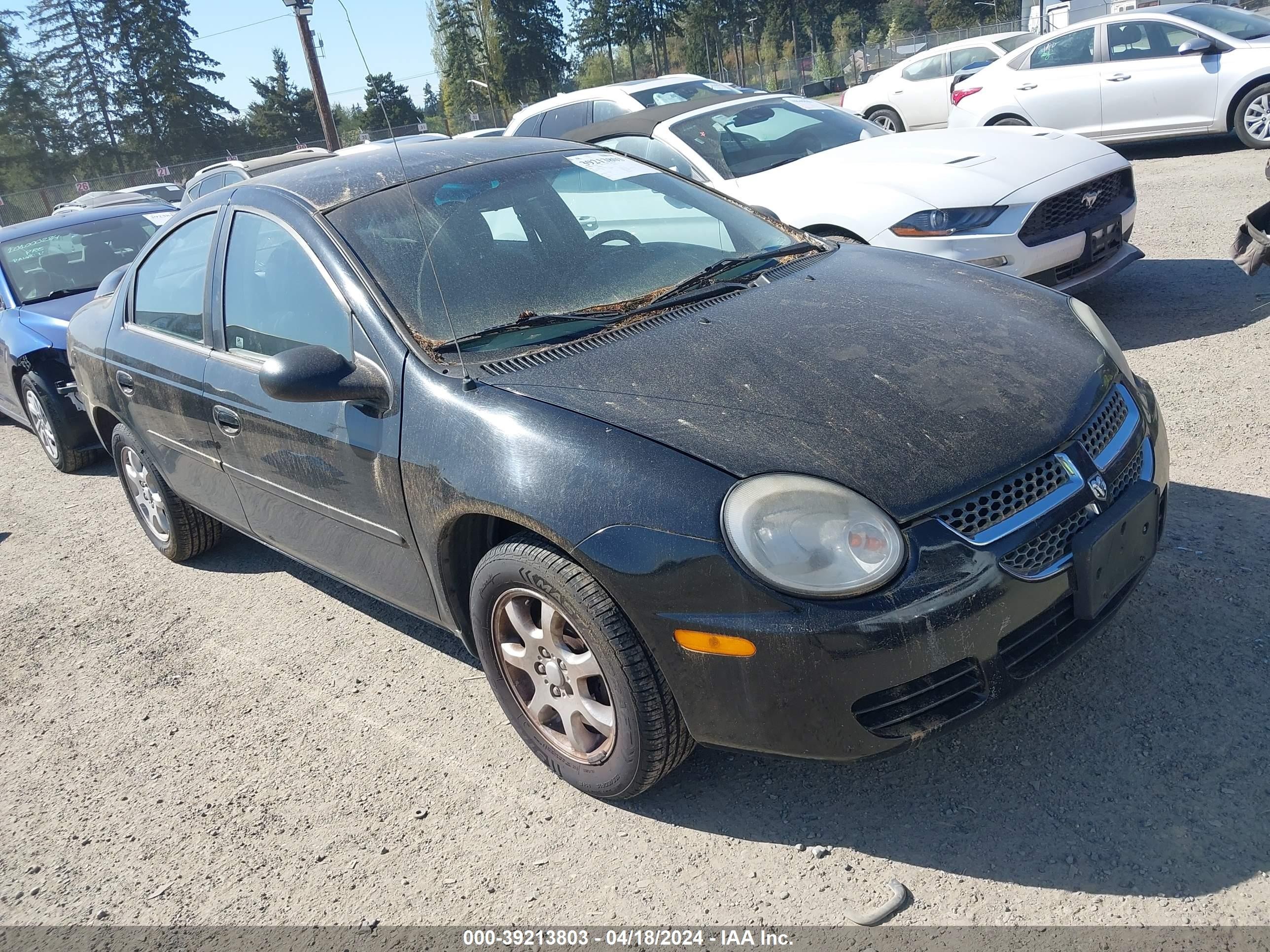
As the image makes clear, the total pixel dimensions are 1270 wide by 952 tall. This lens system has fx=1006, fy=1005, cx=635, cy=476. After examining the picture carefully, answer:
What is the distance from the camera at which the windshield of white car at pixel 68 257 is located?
6.91 m

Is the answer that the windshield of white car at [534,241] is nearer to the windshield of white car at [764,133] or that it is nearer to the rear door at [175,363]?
the rear door at [175,363]

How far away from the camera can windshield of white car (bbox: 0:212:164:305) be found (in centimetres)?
691

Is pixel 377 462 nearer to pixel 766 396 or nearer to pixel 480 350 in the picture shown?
pixel 480 350

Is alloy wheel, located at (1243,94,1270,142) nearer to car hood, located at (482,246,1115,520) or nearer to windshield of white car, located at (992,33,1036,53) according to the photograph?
windshield of white car, located at (992,33,1036,53)

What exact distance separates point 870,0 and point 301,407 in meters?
86.8

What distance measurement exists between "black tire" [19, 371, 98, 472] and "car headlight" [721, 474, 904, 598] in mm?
5682

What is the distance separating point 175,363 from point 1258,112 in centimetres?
1045

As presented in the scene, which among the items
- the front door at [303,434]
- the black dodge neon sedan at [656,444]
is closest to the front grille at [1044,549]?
the black dodge neon sedan at [656,444]

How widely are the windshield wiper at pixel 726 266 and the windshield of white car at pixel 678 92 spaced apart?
18.5 ft

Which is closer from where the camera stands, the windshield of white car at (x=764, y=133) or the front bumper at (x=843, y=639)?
the front bumper at (x=843, y=639)

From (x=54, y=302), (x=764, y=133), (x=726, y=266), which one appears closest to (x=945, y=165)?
(x=764, y=133)

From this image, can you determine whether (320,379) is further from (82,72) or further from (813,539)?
(82,72)

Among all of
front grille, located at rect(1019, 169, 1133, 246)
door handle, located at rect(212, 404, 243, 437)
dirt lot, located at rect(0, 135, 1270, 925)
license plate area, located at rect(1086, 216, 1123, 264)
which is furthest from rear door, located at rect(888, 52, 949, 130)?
door handle, located at rect(212, 404, 243, 437)

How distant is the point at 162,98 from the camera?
59.7m
